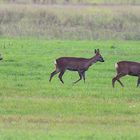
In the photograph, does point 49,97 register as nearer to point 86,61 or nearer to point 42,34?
point 86,61

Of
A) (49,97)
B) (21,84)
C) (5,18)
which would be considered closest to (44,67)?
(21,84)

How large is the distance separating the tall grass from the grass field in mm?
13181

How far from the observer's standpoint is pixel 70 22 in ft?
159

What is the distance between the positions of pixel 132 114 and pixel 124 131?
2.59m

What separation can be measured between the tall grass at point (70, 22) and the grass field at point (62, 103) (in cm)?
1318

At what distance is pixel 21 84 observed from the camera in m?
21.8

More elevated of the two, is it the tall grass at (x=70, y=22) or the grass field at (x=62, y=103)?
the tall grass at (x=70, y=22)

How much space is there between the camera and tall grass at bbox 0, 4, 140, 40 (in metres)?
44.7

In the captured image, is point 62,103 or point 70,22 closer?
point 62,103

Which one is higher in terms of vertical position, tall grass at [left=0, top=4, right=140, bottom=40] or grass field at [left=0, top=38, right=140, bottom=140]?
tall grass at [left=0, top=4, right=140, bottom=40]

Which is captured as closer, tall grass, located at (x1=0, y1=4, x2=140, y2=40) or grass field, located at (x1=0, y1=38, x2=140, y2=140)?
grass field, located at (x1=0, y1=38, x2=140, y2=140)

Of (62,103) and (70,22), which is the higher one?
(70,22)

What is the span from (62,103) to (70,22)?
30671mm

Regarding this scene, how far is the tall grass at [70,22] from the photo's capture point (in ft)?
147
